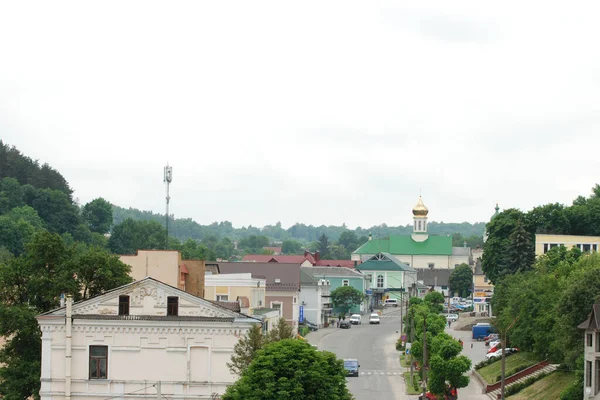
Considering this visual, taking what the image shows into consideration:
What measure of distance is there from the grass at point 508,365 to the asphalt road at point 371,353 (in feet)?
18.0

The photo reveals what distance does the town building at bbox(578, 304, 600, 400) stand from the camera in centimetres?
5369

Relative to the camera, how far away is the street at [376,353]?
233ft

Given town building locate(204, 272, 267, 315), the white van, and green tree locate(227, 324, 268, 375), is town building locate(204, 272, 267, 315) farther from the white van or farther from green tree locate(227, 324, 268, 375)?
the white van

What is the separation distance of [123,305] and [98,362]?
2.61m

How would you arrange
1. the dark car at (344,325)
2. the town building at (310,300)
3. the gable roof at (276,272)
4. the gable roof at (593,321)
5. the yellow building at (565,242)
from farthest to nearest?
1. the dark car at (344,325)
2. the town building at (310,300)
3. the yellow building at (565,242)
4. the gable roof at (276,272)
5. the gable roof at (593,321)

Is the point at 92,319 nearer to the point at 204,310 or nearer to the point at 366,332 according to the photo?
the point at 204,310

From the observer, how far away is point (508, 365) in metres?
78.2

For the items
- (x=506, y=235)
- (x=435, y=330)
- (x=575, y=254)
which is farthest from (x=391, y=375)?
(x=506, y=235)

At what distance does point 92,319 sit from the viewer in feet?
167

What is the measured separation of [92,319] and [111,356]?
1762mm

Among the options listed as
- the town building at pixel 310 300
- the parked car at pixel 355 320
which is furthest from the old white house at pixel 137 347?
the parked car at pixel 355 320

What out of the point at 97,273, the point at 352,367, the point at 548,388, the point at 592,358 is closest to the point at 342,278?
the point at 352,367

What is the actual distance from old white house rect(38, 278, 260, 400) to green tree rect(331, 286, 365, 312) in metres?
95.1

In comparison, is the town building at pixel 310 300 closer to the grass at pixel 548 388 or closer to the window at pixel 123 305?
the grass at pixel 548 388
